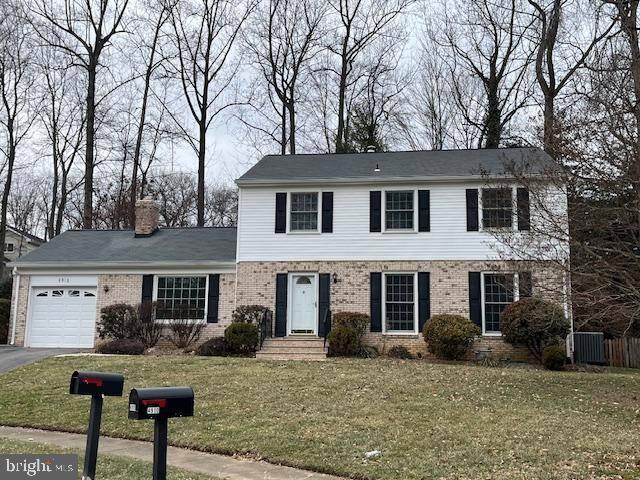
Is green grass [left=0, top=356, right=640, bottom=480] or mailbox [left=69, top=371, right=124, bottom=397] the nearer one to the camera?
mailbox [left=69, top=371, right=124, bottom=397]

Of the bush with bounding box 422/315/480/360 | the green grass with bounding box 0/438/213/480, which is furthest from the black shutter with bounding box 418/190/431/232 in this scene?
the green grass with bounding box 0/438/213/480

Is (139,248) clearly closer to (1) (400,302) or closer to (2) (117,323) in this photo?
(2) (117,323)

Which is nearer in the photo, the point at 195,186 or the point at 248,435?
the point at 248,435

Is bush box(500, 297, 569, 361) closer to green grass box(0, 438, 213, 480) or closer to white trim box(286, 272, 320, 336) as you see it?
white trim box(286, 272, 320, 336)

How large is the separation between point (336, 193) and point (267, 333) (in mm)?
4763

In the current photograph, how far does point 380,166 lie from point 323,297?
477 cm

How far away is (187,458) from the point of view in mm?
6852

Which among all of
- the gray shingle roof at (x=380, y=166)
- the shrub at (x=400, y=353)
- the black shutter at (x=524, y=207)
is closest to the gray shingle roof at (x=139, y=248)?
the gray shingle roof at (x=380, y=166)

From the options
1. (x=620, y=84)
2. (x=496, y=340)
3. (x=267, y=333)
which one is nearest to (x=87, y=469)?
(x=620, y=84)

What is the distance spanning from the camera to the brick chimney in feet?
69.9

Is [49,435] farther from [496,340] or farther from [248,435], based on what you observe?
[496,340]

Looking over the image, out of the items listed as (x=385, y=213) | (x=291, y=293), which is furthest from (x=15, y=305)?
(x=385, y=213)

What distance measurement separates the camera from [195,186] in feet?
138

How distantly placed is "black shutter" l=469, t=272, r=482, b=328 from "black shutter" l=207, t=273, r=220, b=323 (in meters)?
7.62
